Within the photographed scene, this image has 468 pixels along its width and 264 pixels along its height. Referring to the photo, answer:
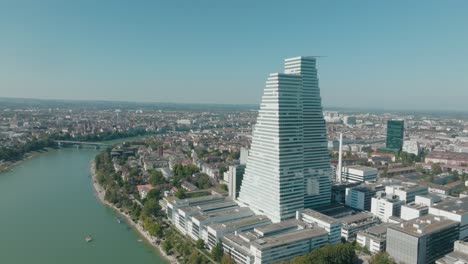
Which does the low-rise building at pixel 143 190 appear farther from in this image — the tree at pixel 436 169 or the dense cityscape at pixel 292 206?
the tree at pixel 436 169

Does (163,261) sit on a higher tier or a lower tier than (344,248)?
lower

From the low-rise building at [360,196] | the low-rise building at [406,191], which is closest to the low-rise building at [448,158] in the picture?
the low-rise building at [406,191]

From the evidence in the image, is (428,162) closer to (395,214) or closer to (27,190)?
(395,214)

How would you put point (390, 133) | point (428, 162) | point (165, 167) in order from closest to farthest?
point (165, 167)
point (428, 162)
point (390, 133)

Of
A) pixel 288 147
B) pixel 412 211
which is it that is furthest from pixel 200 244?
pixel 412 211

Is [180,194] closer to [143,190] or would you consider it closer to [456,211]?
[143,190]

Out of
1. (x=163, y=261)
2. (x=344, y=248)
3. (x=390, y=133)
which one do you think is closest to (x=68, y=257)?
(x=163, y=261)

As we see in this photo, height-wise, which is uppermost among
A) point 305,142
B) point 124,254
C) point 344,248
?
point 305,142
